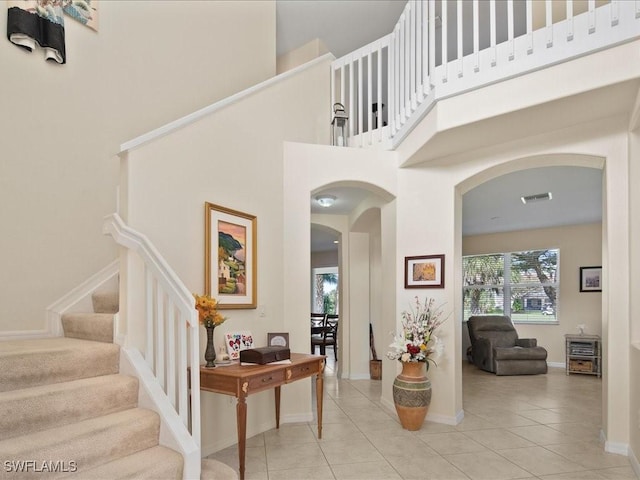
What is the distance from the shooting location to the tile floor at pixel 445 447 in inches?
125

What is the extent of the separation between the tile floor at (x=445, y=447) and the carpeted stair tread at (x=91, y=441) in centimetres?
98

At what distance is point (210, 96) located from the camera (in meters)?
5.05

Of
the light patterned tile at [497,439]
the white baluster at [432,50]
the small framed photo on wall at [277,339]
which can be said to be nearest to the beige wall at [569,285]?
the light patterned tile at [497,439]

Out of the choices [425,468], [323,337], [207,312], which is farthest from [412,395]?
[323,337]

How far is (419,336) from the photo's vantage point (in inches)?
163

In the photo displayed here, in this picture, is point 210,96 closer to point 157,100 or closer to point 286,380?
point 157,100

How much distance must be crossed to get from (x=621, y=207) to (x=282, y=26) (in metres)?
4.96

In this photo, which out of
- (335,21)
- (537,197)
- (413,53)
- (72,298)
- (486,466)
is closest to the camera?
(486,466)

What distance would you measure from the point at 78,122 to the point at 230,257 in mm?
1798

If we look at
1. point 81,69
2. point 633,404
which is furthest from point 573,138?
point 81,69

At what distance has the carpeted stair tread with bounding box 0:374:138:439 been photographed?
2139mm

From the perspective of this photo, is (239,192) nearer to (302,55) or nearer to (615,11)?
(615,11)

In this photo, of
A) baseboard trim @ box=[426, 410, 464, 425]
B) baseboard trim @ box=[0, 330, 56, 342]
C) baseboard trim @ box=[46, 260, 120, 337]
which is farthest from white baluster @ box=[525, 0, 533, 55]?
baseboard trim @ box=[0, 330, 56, 342]

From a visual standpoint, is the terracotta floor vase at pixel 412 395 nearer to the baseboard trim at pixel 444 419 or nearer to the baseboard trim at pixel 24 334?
the baseboard trim at pixel 444 419
